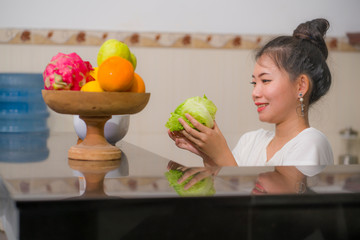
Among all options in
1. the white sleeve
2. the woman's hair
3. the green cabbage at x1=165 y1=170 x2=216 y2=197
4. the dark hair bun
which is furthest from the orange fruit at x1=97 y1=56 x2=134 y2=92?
the dark hair bun

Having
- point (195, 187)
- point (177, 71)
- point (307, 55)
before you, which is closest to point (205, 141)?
point (307, 55)

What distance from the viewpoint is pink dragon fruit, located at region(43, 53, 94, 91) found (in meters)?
1.13

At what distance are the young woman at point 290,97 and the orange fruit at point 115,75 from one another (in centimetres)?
52

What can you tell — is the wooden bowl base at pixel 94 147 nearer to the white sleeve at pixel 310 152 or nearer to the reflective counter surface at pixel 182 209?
the reflective counter surface at pixel 182 209

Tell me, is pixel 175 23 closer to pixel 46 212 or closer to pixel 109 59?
pixel 109 59

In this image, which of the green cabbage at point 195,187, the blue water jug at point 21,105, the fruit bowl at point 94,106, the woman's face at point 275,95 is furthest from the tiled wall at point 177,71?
the green cabbage at point 195,187

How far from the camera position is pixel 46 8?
280 cm

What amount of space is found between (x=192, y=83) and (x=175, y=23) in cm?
36

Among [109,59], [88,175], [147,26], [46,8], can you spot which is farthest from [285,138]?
[46,8]

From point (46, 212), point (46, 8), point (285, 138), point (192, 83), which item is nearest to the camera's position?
point (46, 212)

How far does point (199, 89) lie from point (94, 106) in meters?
1.93

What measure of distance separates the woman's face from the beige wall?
1199 millimetres

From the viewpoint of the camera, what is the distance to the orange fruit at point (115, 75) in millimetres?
1079

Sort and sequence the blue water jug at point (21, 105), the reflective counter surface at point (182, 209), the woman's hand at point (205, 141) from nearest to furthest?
the reflective counter surface at point (182, 209)
the woman's hand at point (205, 141)
the blue water jug at point (21, 105)
